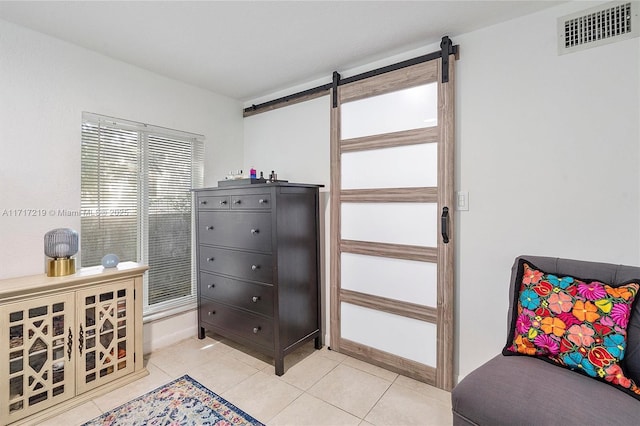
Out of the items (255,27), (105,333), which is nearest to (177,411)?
(105,333)

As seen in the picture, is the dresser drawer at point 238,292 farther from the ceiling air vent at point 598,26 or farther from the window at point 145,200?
the ceiling air vent at point 598,26

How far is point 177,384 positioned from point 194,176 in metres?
1.86

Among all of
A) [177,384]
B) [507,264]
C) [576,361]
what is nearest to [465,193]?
[507,264]

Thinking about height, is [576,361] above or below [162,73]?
below

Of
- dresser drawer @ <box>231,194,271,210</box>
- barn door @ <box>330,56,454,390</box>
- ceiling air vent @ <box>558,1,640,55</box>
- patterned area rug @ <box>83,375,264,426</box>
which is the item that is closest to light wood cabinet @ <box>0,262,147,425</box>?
patterned area rug @ <box>83,375,264,426</box>

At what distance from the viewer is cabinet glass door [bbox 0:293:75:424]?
1692 millimetres

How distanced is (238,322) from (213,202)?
1.07 metres

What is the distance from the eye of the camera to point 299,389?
210 centimetres

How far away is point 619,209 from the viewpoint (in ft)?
5.28

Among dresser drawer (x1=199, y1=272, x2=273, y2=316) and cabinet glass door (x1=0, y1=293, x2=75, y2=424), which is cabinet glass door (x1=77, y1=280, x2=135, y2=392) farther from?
dresser drawer (x1=199, y1=272, x2=273, y2=316)

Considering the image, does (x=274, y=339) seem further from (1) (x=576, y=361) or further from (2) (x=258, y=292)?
(1) (x=576, y=361)

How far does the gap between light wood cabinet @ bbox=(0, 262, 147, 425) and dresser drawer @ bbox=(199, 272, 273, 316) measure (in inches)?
24.5

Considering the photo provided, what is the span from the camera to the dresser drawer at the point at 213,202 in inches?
102

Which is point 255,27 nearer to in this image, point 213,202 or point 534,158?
point 213,202
